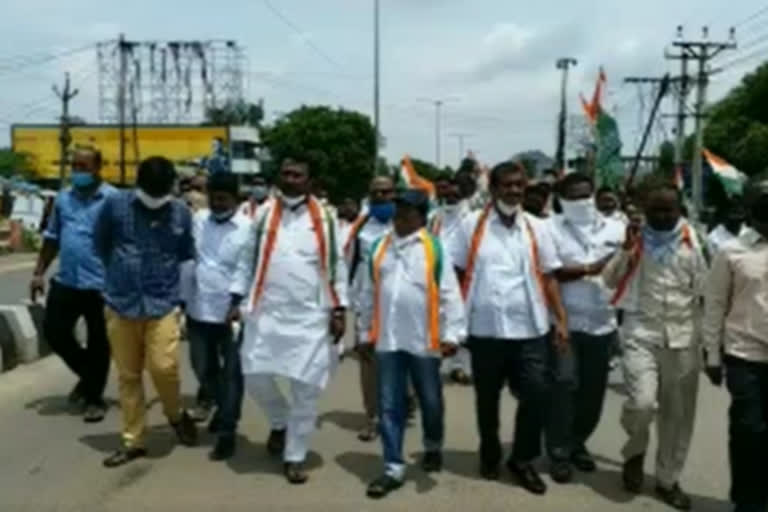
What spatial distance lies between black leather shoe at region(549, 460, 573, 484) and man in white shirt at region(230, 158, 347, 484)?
4.78ft

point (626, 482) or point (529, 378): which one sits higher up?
point (529, 378)

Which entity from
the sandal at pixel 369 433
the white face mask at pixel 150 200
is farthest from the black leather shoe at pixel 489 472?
the white face mask at pixel 150 200

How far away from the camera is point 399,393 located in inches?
245

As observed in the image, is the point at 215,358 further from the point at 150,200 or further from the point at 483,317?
the point at 483,317

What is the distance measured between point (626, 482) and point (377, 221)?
2766mm

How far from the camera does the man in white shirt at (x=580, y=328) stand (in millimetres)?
6453

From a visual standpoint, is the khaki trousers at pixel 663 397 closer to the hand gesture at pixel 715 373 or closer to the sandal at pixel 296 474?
the hand gesture at pixel 715 373

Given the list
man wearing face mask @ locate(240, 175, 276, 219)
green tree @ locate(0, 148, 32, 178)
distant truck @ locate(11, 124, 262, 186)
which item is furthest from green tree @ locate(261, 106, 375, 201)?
man wearing face mask @ locate(240, 175, 276, 219)

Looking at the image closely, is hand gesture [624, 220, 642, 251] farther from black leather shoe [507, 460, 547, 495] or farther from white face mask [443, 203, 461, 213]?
white face mask [443, 203, 461, 213]

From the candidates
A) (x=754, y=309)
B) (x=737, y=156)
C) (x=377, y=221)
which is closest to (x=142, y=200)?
(x=377, y=221)

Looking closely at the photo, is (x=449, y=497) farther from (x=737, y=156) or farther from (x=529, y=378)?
(x=737, y=156)

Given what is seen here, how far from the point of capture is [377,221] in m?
7.97

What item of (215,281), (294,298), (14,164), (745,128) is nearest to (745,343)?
(294,298)

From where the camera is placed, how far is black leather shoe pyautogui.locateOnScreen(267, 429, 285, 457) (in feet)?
22.5
